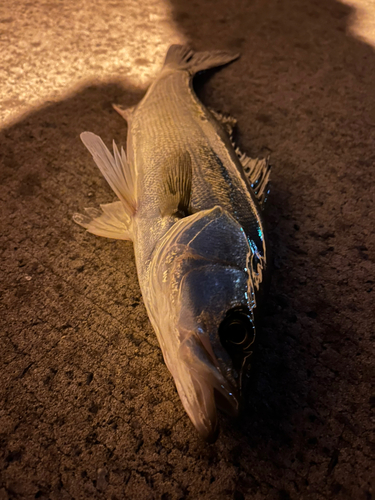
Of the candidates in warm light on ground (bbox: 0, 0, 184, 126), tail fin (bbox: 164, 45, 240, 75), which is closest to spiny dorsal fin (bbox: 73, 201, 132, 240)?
warm light on ground (bbox: 0, 0, 184, 126)

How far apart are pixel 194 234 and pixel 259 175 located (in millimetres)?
744

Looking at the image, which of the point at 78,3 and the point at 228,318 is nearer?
the point at 228,318

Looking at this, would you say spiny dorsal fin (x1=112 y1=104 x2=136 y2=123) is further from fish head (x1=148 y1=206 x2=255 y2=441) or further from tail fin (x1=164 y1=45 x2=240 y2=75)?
fish head (x1=148 y1=206 x2=255 y2=441)

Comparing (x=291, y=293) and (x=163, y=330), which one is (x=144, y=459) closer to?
(x=163, y=330)

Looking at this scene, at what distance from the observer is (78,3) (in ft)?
12.8

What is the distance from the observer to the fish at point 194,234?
1342 mm

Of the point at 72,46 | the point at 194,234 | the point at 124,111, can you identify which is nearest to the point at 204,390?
the point at 194,234

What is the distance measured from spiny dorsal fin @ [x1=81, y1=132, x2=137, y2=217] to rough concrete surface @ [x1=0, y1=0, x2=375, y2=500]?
12.8 inches

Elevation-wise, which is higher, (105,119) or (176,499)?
(105,119)

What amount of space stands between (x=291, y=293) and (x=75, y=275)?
1.28 m

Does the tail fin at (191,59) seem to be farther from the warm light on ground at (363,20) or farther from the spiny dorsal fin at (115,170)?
the warm light on ground at (363,20)

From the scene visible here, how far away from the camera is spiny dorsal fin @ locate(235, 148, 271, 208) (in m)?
2.08

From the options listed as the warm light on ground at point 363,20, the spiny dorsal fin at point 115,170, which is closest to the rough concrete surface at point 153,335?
the spiny dorsal fin at point 115,170

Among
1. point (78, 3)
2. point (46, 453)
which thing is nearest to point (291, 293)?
point (46, 453)
